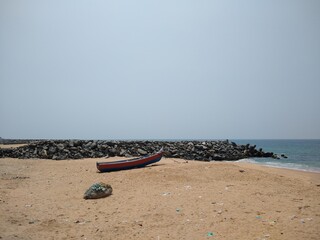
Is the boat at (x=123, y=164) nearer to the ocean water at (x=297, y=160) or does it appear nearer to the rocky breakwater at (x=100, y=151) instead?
the rocky breakwater at (x=100, y=151)

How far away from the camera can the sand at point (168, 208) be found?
6020 millimetres

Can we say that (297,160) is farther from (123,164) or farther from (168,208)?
(168,208)

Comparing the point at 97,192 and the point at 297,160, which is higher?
the point at 97,192

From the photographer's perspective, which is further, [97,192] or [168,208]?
[97,192]

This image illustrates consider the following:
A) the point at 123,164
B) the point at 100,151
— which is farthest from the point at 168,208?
the point at 100,151

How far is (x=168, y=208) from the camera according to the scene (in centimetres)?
775

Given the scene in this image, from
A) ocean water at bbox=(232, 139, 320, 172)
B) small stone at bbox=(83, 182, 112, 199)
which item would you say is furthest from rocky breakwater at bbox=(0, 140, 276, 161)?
small stone at bbox=(83, 182, 112, 199)

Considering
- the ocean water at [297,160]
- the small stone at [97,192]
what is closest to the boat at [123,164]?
the small stone at [97,192]

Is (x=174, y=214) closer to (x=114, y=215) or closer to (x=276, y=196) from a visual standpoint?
(x=114, y=215)

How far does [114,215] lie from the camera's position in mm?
7473

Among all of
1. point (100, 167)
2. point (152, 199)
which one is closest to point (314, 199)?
point (152, 199)

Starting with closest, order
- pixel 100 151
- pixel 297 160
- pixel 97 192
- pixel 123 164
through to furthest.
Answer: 1. pixel 97 192
2. pixel 123 164
3. pixel 100 151
4. pixel 297 160

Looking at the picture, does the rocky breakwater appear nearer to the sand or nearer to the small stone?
the sand

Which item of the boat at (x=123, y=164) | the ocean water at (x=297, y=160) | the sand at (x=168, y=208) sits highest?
the boat at (x=123, y=164)
